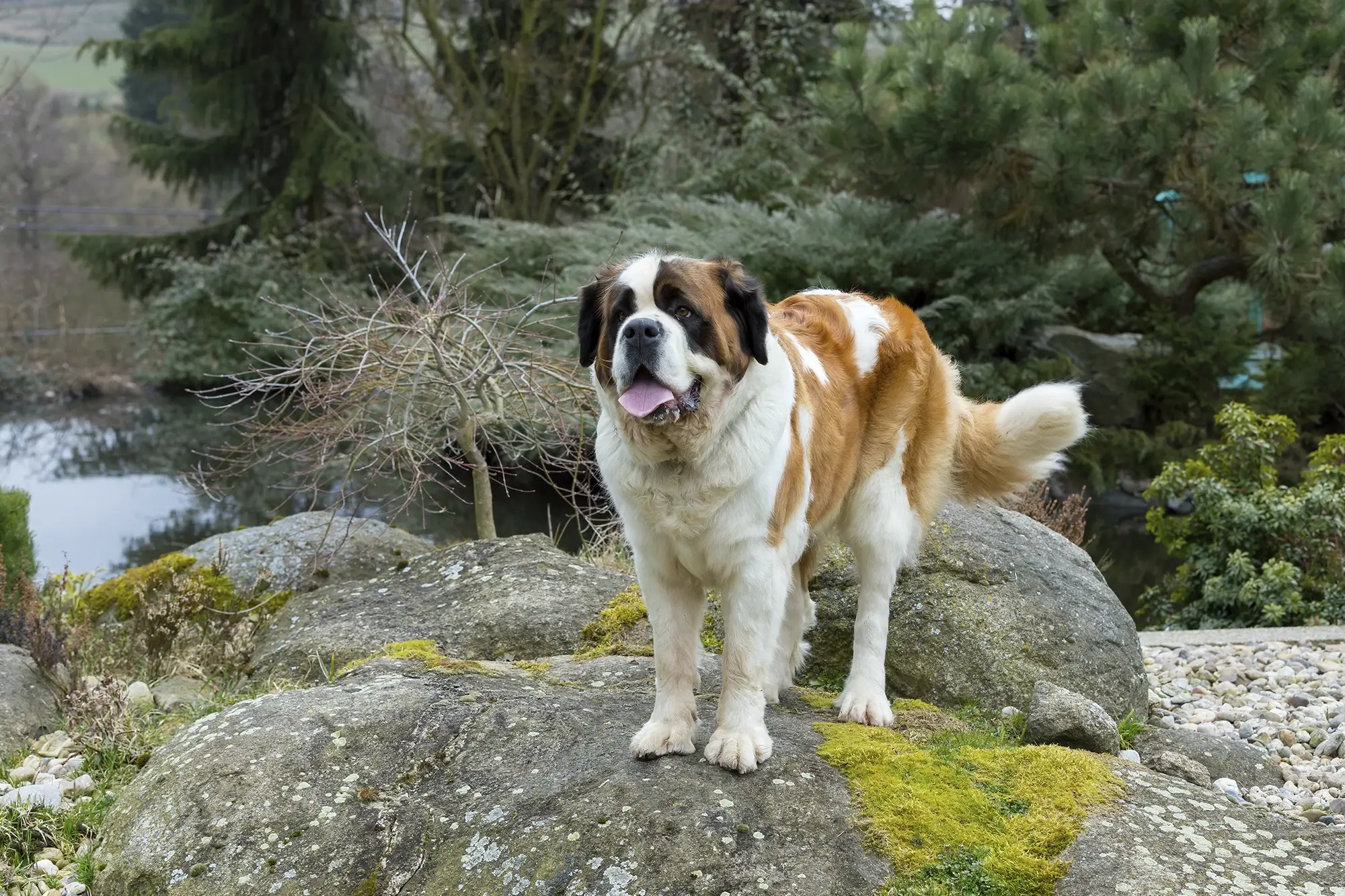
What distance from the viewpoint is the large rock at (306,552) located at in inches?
270

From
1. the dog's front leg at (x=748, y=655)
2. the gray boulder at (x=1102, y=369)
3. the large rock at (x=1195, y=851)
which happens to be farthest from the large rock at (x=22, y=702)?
the gray boulder at (x=1102, y=369)

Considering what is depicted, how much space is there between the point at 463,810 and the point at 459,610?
7.04ft

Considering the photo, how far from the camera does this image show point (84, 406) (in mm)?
21328

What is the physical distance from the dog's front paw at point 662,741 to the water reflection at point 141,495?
609cm

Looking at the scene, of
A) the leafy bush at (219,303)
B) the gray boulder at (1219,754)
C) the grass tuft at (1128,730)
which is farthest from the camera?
the leafy bush at (219,303)

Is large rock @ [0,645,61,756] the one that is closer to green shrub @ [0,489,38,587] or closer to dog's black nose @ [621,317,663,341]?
green shrub @ [0,489,38,587]

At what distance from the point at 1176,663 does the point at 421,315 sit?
13.9 feet

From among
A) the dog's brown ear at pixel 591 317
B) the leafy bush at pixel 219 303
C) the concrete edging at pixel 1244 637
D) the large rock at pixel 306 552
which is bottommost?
the leafy bush at pixel 219 303

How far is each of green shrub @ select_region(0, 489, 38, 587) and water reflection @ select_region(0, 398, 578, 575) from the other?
2.58 metres

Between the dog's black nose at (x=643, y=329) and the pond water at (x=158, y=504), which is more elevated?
the dog's black nose at (x=643, y=329)

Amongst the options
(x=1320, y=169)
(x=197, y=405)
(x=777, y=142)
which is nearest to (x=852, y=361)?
(x=1320, y=169)

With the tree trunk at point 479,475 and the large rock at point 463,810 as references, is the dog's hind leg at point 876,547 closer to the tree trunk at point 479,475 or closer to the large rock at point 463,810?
the large rock at point 463,810

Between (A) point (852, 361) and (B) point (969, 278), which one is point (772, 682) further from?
(B) point (969, 278)

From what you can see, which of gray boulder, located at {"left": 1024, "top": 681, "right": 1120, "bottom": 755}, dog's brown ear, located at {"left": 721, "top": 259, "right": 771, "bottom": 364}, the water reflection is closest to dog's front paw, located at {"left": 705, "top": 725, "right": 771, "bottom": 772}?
dog's brown ear, located at {"left": 721, "top": 259, "right": 771, "bottom": 364}
